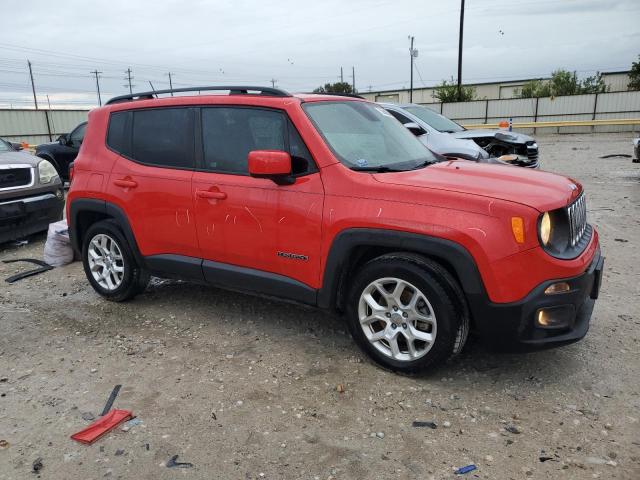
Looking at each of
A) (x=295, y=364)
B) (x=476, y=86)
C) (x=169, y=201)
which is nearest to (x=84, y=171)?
(x=169, y=201)

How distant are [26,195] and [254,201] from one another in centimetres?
476

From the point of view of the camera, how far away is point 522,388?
3.23 meters

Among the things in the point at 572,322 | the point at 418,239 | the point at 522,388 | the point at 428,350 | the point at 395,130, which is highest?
the point at 395,130

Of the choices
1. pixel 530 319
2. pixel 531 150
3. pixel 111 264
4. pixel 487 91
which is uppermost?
pixel 487 91

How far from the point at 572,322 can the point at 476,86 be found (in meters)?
51.3

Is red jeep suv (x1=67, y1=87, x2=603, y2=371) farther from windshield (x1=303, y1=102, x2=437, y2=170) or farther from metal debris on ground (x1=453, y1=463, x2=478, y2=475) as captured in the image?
metal debris on ground (x1=453, y1=463, x2=478, y2=475)

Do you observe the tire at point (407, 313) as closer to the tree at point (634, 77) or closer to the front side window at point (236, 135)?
the front side window at point (236, 135)

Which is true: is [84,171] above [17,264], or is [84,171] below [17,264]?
above

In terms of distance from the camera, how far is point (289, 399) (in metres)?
3.18

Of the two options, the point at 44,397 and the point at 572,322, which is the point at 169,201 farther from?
the point at 572,322

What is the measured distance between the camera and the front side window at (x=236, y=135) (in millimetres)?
3711

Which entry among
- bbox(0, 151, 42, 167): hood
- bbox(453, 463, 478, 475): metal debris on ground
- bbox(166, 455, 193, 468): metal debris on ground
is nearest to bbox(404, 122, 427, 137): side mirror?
bbox(0, 151, 42, 167): hood

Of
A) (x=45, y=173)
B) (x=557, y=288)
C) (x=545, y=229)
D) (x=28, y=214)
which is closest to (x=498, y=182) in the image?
(x=545, y=229)

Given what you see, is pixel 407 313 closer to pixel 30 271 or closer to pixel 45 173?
pixel 30 271
